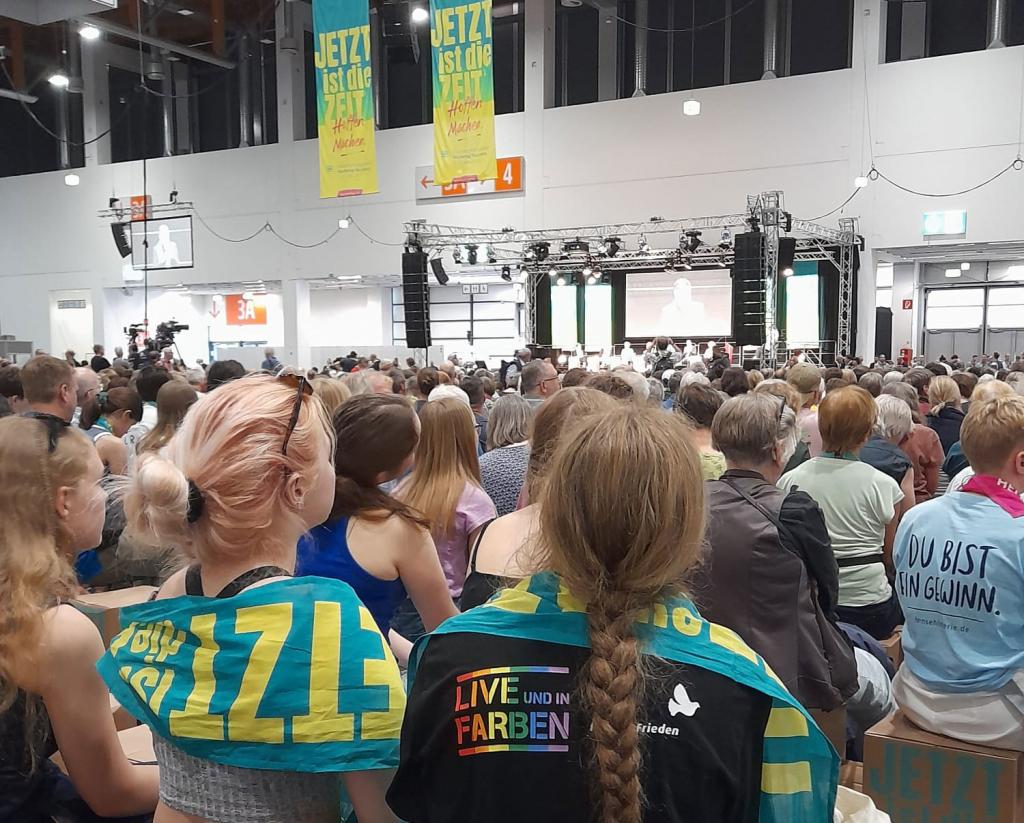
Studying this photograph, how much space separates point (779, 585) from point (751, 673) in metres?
1.33

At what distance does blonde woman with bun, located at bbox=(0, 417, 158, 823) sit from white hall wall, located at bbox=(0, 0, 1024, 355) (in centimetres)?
1482

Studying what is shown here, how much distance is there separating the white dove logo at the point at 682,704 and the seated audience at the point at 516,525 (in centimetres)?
79

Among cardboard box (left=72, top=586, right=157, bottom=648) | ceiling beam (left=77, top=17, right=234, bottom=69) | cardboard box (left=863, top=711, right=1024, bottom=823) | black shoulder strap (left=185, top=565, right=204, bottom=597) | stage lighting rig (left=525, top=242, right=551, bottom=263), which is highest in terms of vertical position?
ceiling beam (left=77, top=17, right=234, bottom=69)

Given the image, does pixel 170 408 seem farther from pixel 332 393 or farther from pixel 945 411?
pixel 945 411

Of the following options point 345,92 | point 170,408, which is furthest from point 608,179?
point 170,408

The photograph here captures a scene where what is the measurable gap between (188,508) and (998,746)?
7.57 feet

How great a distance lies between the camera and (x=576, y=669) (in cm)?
104

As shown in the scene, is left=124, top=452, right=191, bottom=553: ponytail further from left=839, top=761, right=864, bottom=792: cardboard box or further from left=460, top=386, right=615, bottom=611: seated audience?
left=839, top=761, right=864, bottom=792: cardboard box

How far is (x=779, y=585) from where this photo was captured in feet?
7.47

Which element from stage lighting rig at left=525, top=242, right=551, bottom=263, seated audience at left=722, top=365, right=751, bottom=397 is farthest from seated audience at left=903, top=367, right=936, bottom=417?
stage lighting rig at left=525, top=242, right=551, bottom=263

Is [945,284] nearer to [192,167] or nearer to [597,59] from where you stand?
[597,59]

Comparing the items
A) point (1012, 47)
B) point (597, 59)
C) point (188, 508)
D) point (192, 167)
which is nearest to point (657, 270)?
point (597, 59)

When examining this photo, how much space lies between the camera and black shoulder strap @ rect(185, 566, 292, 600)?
1.25 m

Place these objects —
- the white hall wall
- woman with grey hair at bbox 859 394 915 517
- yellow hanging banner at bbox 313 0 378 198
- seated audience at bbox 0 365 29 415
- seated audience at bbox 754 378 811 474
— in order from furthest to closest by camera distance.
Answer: the white hall wall → yellow hanging banner at bbox 313 0 378 198 → seated audience at bbox 0 365 29 415 → seated audience at bbox 754 378 811 474 → woman with grey hair at bbox 859 394 915 517
